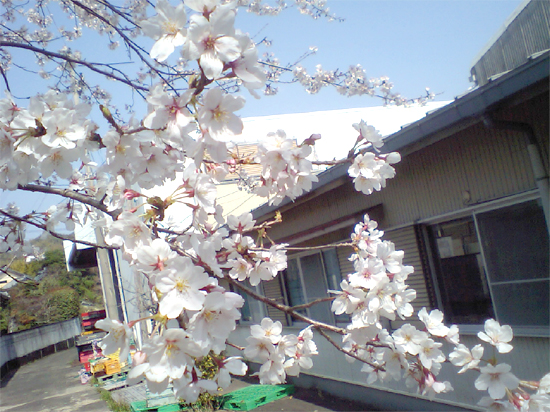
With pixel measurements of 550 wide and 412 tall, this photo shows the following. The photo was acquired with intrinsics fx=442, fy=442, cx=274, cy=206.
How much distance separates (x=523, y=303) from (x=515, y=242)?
1.82ft

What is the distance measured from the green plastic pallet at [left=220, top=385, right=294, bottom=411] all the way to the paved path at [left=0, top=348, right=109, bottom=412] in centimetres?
294

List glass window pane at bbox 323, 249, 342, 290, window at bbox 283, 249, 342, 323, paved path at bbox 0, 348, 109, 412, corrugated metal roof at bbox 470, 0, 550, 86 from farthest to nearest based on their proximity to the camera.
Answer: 1. paved path at bbox 0, 348, 109, 412
2. corrugated metal roof at bbox 470, 0, 550, 86
3. window at bbox 283, 249, 342, 323
4. glass window pane at bbox 323, 249, 342, 290

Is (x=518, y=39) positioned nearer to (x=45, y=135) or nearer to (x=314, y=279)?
(x=314, y=279)

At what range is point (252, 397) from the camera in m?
7.66

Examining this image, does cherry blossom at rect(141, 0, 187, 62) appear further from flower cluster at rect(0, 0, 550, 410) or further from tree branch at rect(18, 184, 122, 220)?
tree branch at rect(18, 184, 122, 220)

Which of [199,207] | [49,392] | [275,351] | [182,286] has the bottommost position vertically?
[49,392]

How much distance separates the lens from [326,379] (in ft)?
24.4

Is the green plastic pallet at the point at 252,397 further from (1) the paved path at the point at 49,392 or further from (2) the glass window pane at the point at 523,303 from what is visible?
(2) the glass window pane at the point at 523,303

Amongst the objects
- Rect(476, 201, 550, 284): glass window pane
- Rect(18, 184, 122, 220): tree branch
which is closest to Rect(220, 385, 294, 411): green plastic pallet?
Rect(476, 201, 550, 284): glass window pane

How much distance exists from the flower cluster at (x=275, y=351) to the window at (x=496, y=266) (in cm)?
266

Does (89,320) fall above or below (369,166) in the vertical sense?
below

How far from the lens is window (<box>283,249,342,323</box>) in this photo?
22.8 feet

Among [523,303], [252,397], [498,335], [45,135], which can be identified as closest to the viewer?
[45,135]

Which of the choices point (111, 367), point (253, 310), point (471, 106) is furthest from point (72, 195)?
point (111, 367)
